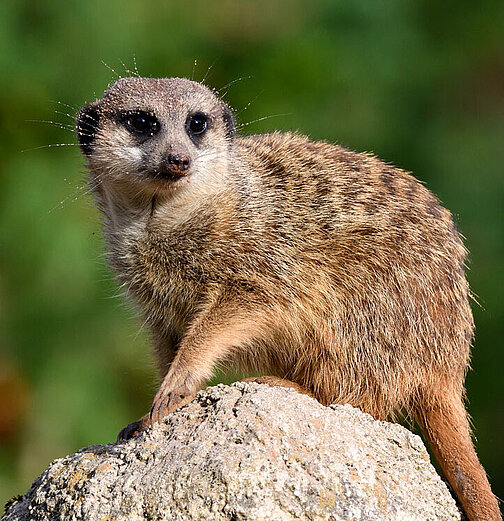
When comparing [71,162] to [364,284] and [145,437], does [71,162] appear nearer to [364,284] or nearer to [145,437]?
[364,284]

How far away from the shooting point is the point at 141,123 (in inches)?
158

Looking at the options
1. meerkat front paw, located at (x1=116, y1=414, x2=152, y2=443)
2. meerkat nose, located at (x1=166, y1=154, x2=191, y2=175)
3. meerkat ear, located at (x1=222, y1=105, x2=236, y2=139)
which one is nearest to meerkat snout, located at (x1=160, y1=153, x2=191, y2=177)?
meerkat nose, located at (x1=166, y1=154, x2=191, y2=175)

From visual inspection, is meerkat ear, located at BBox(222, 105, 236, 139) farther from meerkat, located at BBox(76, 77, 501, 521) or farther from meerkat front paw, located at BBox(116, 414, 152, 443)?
meerkat front paw, located at BBox(116, 414, 152, 443)

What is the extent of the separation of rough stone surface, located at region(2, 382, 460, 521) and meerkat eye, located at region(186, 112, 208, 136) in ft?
4.48

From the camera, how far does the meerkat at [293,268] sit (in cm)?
371

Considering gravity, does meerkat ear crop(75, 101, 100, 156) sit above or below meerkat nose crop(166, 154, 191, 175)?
below

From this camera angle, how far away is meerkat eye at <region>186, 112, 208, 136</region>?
160 inches

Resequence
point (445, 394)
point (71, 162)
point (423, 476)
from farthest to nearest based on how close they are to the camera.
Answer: point (71, 162), point (445, 394), point (423, 476)

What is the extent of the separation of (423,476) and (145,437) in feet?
2.75

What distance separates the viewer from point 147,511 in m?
2.63

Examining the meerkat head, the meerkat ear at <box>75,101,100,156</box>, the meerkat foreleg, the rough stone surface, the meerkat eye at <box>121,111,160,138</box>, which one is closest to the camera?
the rough stone surface

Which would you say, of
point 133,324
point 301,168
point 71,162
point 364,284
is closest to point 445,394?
point 364,284

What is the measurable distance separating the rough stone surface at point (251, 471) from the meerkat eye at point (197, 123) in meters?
1.36

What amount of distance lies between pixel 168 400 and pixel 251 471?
2.40 feet
